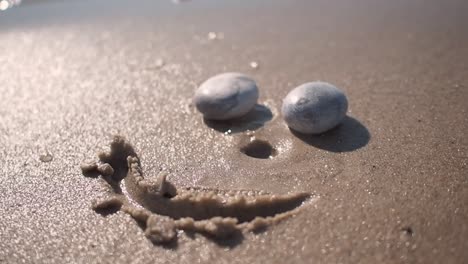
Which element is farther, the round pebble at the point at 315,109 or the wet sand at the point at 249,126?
the round pebble at the point at 315,109

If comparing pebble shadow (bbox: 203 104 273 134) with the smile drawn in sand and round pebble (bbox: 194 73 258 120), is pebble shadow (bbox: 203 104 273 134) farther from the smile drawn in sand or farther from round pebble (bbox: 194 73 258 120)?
the smile drawn in sand

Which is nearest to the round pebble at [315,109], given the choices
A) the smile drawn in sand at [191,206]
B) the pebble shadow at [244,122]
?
the pebble shadow at [244,122]

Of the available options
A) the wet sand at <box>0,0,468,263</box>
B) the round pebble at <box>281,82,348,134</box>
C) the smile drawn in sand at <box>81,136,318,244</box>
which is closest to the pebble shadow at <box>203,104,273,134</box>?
the wet sand at <box>0,0,468,263</box>

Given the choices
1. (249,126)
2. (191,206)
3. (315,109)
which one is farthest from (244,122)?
(191,206)

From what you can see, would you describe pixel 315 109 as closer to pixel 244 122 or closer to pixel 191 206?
pixel 244 122

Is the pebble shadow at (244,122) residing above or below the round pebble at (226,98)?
below

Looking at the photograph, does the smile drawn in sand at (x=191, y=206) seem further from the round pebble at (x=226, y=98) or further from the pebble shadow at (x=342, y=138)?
the round pebble at (x=226, y=98)
